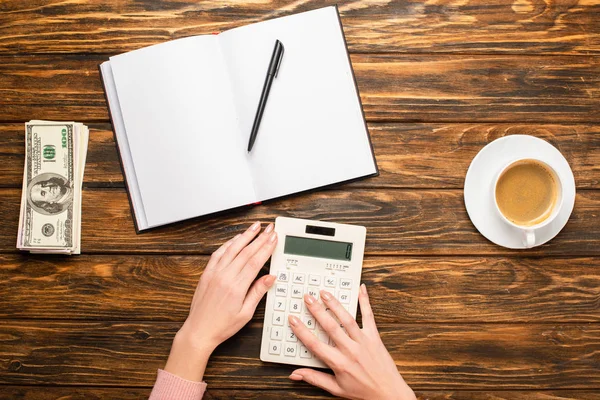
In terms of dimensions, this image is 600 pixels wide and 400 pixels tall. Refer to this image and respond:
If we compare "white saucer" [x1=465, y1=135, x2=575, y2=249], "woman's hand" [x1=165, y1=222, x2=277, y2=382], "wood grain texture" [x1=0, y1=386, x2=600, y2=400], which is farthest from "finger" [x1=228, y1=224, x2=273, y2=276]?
"white saucer" [x1=465, y1=135, x2=575, y2=249]

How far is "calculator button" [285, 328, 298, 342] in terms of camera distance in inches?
37.4

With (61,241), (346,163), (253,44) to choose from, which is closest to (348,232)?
(346,163)

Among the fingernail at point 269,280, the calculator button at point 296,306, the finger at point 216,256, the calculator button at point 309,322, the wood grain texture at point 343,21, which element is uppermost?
the wood grain texture at point 343,21

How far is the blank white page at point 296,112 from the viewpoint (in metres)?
0.97

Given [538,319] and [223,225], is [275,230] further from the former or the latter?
[538,319]

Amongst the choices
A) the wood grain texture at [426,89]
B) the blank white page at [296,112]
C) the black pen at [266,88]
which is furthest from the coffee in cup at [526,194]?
the black pen at [266,88]

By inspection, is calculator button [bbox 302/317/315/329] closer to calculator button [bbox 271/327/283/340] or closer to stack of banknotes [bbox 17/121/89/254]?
calculator button [bbox 271/327/283/340]

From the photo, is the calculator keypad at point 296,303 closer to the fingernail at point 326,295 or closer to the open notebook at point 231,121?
the fingernail at point 326,295

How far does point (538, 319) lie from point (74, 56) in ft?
3.30

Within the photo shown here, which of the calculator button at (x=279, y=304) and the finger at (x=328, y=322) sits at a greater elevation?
the calculator button at (x=279, y=304)

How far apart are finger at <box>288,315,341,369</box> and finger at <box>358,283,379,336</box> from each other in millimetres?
71

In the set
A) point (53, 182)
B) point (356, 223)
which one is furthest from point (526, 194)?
point (53, 182)

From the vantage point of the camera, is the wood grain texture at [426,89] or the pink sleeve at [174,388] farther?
the wood grain texture at [426,89]

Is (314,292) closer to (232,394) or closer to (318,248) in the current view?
(318,248)
